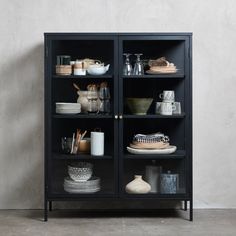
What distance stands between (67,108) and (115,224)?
89 centimetres

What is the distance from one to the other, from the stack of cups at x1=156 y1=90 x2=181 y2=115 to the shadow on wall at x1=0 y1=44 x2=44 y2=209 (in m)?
0.95

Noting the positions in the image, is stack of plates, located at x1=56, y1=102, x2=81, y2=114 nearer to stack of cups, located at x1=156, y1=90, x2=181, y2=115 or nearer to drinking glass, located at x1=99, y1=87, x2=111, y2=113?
drinking glass, located at x1=99, y1=87, x2=111, y2=113

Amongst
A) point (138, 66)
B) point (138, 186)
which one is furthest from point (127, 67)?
point (138, 186)

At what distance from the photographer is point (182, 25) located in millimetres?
3896

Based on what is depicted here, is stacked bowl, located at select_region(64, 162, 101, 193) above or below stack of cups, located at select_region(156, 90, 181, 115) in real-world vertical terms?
below

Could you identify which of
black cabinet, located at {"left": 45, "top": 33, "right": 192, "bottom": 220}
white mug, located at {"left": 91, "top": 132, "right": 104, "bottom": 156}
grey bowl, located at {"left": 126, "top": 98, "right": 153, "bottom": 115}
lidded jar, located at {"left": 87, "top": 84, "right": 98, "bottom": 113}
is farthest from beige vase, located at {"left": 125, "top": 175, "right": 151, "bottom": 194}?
lidded jar, located at {"left": 87, "top": 84, "right": 98, "bottom": 113}

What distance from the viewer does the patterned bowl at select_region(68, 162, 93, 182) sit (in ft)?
11.9

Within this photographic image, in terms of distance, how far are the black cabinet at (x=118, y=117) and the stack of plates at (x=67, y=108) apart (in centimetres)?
4

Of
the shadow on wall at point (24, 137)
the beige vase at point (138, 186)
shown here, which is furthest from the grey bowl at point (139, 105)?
the shadow on wall at point (24, 137)

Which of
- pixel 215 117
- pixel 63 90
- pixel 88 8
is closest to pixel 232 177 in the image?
pixel 215 117

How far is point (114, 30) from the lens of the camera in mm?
3889

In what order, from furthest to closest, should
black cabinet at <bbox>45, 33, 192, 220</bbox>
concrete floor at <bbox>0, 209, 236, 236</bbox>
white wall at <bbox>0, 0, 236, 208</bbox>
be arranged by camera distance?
1. white wall at <bbox>0, 0, 236, 208</bbox>
2. black cabinet at <bbox>45, 33, 192, 220</bbox>
3. concrete floor at <bbox>0, 209, 236, 236</bbox>

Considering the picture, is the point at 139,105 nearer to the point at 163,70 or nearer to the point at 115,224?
the point at 163,70

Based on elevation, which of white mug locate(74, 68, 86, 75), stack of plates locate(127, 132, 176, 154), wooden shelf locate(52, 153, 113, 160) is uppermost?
white mug locate(74, 68, 86, 75)
